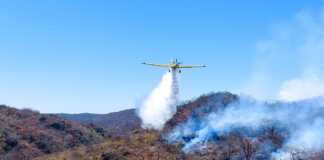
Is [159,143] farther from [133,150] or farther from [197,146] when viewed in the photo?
[197,146]

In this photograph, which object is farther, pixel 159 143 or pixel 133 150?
pixel 159 143

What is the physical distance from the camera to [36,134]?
157 m

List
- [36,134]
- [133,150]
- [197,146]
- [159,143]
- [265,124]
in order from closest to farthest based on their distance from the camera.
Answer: [133,150] < [197,146] < [265,124] < [159,143] < [36,134]

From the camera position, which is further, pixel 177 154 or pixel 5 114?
pixel 5 114

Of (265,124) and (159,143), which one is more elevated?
(265,124)

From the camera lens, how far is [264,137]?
10081 centimetres

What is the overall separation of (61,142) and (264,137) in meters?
76.2

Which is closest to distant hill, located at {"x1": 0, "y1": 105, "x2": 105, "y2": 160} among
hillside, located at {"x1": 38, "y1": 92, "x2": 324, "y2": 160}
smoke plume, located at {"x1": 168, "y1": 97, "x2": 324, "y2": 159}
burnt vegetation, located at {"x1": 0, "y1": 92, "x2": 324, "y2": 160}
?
burnt vegetation, located at {"x1": 0, "y1": 92, "x2": 324, "y2": 160}

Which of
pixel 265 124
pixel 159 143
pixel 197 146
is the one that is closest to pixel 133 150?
pixel 159 143

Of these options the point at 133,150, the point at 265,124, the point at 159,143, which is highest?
the point at 265,124

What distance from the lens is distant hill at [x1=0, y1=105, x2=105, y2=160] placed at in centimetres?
14173

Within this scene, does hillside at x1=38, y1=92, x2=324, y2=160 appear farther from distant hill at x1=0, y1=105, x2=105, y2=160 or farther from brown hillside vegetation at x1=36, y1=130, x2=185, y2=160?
distant hill at x1=0, y1=105, x2=105, y2=160

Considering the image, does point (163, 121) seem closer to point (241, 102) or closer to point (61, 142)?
point (241, 102)

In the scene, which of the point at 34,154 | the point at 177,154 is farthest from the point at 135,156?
the point at 34,154
